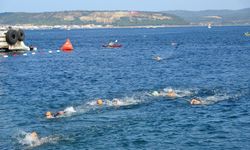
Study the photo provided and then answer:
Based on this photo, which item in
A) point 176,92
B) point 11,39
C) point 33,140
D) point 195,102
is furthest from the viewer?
point 11,39

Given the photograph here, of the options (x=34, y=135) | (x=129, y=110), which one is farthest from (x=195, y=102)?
(x=34, y=135)

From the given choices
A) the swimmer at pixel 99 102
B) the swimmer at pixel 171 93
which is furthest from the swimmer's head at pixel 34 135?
the swimmer at pixel 171 93

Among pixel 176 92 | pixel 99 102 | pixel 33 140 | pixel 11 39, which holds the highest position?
pixel 11 39

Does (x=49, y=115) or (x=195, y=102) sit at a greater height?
(x=195, y=102)

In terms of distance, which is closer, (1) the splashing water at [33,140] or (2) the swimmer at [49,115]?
(1) the splashing water at [33,140]

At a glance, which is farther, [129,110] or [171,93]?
[171,93]

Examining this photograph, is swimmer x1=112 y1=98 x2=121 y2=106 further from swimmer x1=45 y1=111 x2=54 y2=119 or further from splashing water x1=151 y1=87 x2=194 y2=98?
swimmer x1=45 y1=111 x2=54 y2=119

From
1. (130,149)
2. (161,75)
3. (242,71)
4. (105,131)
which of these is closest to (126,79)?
(161,75)

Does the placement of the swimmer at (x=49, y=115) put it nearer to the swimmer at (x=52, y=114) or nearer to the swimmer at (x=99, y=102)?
the swimmer at (x=52, y=114)

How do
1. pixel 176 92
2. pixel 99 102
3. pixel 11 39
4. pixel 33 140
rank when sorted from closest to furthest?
pixel 33 140 → pixel 99 102 → pixel 176 92 → pixel 11 39

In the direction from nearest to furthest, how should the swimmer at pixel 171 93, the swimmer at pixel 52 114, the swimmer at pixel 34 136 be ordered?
1. the swimmer at pixel 34 136
2. the swimmer at pixel 52 114
3. the swimmer at pixel 171 93

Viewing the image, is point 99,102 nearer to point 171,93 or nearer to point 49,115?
point 49,115

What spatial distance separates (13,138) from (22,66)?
59257 millimetres

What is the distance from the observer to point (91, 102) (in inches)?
1992
